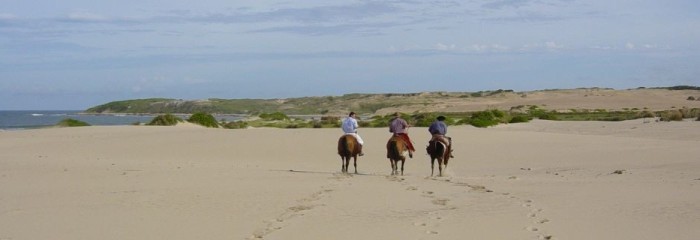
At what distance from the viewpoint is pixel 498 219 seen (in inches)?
419

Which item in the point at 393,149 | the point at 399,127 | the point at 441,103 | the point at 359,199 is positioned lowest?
the point at 359,199

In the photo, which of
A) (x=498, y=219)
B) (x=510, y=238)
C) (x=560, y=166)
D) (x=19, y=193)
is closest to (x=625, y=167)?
(x=560, y=166)

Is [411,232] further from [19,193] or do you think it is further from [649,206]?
[19,193]

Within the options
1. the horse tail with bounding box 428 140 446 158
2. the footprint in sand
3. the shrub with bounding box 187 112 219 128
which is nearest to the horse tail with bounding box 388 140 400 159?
the horse tail with bounding box 428 140 446 158

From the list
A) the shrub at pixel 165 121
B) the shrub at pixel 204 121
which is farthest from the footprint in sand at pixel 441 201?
the shrub at pixel 204 121

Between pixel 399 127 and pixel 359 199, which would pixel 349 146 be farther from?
pixel 359 199

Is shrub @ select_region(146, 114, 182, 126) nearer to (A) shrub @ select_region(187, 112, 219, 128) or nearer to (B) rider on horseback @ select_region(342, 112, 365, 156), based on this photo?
(A) shrub @ select_region(187, 112, 219, 128)

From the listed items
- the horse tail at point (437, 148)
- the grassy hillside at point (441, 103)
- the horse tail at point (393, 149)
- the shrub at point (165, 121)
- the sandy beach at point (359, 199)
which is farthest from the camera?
the grassy hillside at point (441, 103)

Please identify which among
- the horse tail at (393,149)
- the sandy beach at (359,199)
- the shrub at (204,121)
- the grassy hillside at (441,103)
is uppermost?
the grassy hillside at (441,103)

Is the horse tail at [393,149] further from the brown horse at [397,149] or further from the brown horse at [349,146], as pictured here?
the brown horse at [349,146]

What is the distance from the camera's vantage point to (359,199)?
1335 cm

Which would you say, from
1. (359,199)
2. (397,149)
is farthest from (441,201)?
(397,149)

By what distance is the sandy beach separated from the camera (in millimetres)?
9766

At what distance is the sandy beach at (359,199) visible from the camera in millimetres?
9766
